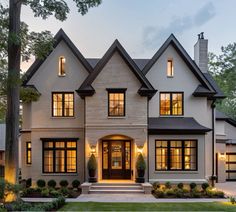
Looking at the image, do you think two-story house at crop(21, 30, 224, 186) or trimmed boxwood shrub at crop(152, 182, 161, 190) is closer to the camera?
trimmed boxwood shrub at crop(152, 182, 161, 190)

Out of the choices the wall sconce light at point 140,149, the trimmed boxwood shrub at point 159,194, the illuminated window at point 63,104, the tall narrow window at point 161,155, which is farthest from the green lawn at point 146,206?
the illuminated window at point 63,104

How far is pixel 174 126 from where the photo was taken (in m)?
20.1

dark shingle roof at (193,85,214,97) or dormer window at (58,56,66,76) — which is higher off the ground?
dormer window at (58,56,66,76)

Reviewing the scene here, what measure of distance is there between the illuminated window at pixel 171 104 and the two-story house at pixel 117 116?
61 mm

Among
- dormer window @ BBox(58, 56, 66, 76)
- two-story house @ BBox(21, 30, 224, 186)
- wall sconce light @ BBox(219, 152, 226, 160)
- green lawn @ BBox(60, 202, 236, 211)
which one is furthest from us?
wall sconce light @ BBox(219, 152, 226, 160)

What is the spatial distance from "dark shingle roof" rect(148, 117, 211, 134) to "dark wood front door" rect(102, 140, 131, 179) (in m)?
1.93

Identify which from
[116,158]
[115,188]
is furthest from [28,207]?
[116,158]

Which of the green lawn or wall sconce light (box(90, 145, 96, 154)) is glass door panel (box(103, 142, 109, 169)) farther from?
the green lawn

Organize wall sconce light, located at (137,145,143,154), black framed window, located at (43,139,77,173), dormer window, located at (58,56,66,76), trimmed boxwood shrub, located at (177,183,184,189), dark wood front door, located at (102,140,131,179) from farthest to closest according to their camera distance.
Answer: dormer window, located at (58,56,66,76), dark wood front door, located at (102,140,131,179), black framed window, located at (43,139,77,173), wall sconce light, located at (137,145,143,154), trimmed boxwood shrub, located at (177,183,184,189)

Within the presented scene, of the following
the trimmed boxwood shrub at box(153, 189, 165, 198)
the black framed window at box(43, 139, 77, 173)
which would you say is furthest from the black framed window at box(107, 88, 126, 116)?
the trimmed boxwood shrub at box(153, 189, 165, 198)

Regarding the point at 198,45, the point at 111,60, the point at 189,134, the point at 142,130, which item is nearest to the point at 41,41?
the point at 111,60

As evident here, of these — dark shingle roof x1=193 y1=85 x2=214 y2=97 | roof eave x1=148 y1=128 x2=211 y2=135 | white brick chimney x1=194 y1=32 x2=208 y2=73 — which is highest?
white brick chimney x1=194 y1=32 x2=208 y2=73

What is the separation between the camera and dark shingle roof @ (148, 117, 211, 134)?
65.1 feet

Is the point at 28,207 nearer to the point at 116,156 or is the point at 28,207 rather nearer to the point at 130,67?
the point at 116,156
